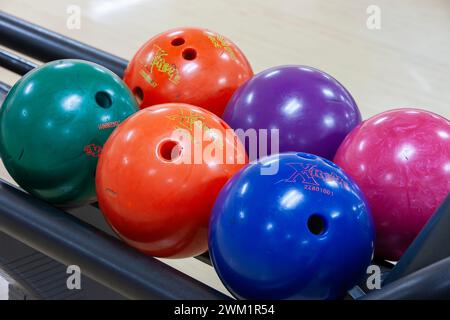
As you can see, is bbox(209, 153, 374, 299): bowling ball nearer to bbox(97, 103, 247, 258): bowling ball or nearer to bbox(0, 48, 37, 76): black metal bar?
bbox(97, 103, 247, 258): bowling ball

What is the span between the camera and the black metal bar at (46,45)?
1.58 m

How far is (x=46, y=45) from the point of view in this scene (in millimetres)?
1644

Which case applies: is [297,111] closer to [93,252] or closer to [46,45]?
[93,252]

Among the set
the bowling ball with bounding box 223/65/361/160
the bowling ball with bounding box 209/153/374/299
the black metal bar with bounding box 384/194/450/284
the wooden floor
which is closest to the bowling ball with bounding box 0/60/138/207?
the bowling ball with bounding box 223/65/361/160

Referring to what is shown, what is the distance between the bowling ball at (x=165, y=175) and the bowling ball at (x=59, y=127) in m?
0.10

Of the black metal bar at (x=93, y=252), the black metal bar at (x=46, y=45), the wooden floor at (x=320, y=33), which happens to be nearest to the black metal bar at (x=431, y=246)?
the black metal bar at (x=93, y=252)

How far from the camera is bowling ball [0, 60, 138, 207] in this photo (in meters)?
1.23

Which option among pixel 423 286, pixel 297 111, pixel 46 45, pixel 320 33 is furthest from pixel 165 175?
pixel 320 33

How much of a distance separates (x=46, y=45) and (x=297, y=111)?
640 mm

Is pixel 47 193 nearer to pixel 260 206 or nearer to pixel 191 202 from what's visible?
pixel 191 202

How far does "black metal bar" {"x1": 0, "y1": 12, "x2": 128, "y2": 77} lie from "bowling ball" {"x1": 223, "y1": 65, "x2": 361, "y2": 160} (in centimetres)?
36

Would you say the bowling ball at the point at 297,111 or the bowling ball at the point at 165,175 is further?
the bowling ball at the point at 297,111

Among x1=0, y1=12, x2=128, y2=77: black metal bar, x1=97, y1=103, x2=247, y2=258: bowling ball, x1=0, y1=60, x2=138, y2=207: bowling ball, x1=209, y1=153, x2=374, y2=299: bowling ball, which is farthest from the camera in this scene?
x1=0, y1=12, x2=128, y2=77: black metal bar

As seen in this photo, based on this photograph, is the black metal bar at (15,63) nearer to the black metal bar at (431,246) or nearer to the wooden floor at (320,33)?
the wooden floor at (320,33)
